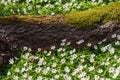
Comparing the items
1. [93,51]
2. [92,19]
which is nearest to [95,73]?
[93,51]

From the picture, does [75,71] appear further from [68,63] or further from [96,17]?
[96,17]

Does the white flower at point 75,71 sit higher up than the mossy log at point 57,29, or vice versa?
the mossy log at point 57,29

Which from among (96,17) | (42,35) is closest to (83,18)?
(96,17)

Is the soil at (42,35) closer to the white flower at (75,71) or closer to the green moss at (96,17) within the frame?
the green moss at (96,17)

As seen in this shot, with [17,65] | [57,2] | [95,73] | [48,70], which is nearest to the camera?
[95,73]

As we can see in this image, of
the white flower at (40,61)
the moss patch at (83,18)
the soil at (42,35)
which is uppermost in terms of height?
the moss patch at (83,18)

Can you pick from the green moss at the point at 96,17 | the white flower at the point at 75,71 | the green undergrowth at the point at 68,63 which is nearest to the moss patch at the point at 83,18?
the green moss at the point at 96,17

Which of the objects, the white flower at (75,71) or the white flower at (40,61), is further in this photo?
the white flower at (40,61)

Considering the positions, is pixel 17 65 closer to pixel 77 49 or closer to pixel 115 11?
pixel 77 49

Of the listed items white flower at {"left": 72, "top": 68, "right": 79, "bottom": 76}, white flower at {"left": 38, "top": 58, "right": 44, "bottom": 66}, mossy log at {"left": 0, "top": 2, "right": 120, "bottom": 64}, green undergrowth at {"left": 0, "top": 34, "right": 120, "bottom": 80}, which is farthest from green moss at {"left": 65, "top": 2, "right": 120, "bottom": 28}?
white flower at {"left": 72, "top": 68, "right": 79, "bottom": 76}
